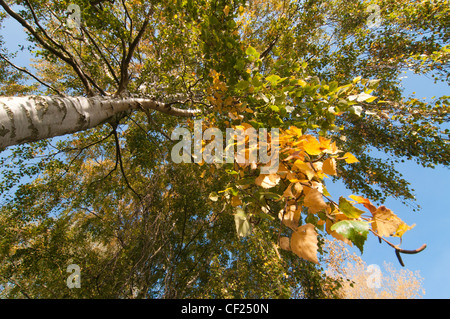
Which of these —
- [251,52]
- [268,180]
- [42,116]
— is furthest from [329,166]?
[42,116]

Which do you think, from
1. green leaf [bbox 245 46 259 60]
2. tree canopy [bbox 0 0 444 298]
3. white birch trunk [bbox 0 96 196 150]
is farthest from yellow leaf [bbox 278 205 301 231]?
white birch trunk [bbox 0 96 196 150]

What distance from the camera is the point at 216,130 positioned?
926mm

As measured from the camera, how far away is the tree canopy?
27.4 inches

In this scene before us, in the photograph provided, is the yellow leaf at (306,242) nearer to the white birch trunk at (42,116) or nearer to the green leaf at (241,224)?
the green leaf at (241,224)

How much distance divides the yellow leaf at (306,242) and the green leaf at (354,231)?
0.25 ft

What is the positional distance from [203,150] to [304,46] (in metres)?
3.44

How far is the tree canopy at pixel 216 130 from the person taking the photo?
27.4 inches

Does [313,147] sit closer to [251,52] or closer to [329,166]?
[329,166]

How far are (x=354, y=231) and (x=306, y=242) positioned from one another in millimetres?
117

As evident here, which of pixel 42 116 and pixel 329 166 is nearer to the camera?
pixel 329 166

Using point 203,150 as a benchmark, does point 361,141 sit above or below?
above

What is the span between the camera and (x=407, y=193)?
342cm
